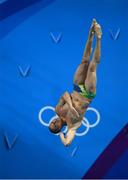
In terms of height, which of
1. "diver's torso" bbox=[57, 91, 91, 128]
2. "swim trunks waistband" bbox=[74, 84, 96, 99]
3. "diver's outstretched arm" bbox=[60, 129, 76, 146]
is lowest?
"diver's outstretched arm" bbox=[60, 129, 76, 146]

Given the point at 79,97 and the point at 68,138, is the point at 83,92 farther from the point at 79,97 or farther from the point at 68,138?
the point at 68,138

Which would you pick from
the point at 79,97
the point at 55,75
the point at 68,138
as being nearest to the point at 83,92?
the point at 79,97

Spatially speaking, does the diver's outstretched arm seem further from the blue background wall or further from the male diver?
the blue background wall

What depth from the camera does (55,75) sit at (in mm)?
3500

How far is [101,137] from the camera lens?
138 inches

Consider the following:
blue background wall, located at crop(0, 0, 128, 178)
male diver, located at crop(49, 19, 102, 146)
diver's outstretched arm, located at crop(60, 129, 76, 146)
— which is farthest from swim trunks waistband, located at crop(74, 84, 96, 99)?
blue background wall, located at crop(0, 0, 128, 178)

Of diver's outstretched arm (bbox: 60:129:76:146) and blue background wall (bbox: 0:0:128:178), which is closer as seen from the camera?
diver's outstretched arm (bbox: 60:129:76:146)

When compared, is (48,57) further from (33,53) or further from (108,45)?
(108,45)

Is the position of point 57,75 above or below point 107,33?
below

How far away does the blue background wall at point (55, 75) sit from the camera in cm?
349

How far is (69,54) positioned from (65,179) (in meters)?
1.06

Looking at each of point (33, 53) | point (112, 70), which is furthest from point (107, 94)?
point (33, 53)

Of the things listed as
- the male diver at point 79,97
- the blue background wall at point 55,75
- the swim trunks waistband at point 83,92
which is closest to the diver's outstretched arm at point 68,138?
the male diver at point 79,97

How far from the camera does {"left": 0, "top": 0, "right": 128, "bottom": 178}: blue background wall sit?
137 inches
